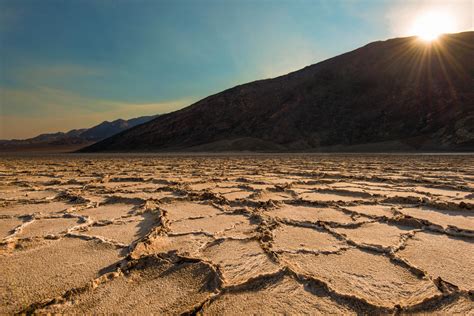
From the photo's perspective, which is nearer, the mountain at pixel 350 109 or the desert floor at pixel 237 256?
the desert floor at pixel 237 256

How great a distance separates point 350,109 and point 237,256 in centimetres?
3040

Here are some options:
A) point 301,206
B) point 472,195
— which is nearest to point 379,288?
point 301,206

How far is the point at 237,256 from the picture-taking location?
1.70m

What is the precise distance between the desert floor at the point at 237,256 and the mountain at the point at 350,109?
20.2 metres

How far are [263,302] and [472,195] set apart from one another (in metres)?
3.50

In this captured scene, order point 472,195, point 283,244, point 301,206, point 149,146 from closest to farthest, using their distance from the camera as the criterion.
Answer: point 283,244 < point 301,206 < point 472,195 < point 149,146

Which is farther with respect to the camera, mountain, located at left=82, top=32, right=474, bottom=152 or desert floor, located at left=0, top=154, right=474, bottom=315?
mountain, located at left=82, top=32, right=474, bottom=152

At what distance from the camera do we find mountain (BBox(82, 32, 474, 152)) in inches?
938

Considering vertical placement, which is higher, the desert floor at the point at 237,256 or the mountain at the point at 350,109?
the mountain at the point at 350,109

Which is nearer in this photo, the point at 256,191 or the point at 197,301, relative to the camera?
the point at 197,301

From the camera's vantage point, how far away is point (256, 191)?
387 centimetres

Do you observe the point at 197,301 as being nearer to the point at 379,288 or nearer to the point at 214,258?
the point at 214,258

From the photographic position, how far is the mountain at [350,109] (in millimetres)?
23828

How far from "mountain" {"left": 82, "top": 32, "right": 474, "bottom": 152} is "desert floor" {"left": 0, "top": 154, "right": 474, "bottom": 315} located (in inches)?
793
